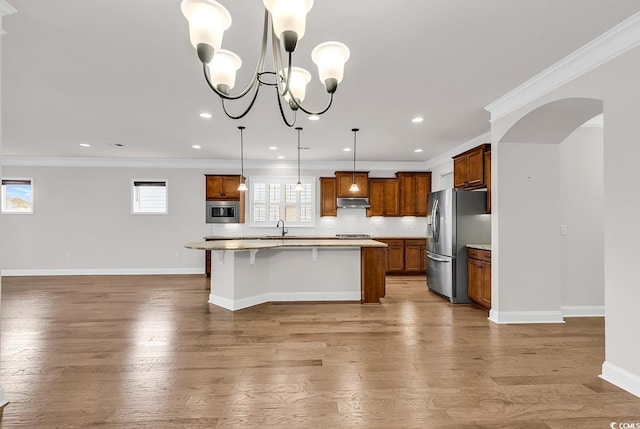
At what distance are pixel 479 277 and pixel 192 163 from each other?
622cm

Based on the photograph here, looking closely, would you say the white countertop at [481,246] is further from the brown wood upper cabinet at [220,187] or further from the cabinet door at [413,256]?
the brown wood upper cabinet at [220,187]

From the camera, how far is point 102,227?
7102mm

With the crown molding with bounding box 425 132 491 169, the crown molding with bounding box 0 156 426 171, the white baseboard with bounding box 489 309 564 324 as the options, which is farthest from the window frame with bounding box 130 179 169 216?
the white baseboard with bounding box 489 309 564 324

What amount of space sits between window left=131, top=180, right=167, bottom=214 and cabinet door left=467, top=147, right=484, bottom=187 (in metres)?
6.27

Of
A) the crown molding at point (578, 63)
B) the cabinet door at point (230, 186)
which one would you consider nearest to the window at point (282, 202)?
the cabinet door at point (230, 186)

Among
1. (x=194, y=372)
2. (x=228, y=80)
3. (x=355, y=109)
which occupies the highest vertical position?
(x=355, y=109)

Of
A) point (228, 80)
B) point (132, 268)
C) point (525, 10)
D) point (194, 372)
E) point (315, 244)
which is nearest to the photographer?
point (228, 80)

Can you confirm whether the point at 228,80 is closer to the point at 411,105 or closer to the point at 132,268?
the point at 411,105

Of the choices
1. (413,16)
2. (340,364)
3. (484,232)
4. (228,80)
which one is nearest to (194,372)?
(340,364)

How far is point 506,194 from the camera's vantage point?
3.79 meters

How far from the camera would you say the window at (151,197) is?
7246mm

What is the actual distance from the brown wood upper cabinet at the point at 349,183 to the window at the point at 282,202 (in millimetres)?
659

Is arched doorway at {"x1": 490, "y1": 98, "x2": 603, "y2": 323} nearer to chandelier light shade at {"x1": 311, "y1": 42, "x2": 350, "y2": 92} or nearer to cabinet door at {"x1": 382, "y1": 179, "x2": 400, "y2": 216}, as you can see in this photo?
chandelier light shade at {"x1": 311, "y1": 42, "x2": 350, "y2": 92}

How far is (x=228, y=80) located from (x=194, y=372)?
2.24m
